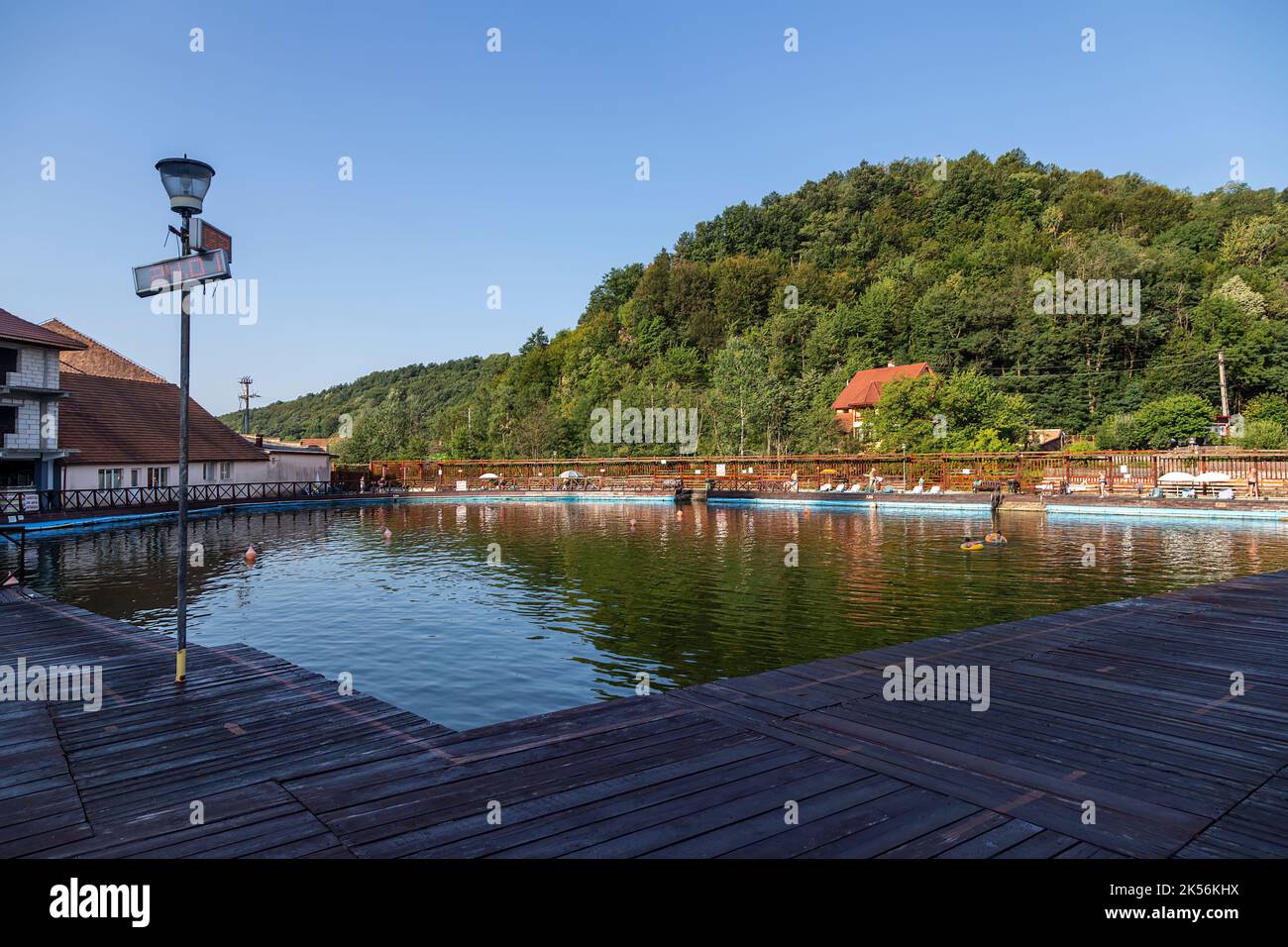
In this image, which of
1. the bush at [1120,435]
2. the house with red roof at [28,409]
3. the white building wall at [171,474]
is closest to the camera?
the house with red roof at [28,409]

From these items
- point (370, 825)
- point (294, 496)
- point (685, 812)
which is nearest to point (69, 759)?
point (370, 825)

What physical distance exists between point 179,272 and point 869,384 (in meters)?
68.7

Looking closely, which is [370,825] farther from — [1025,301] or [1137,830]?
[1025,301]

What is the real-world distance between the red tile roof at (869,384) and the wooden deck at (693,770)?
62.9 metres

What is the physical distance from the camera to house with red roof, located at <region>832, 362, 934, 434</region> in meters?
66.7

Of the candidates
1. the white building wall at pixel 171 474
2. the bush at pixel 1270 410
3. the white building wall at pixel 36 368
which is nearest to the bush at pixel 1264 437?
the bush at pixel 1270 410

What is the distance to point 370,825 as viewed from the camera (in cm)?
407

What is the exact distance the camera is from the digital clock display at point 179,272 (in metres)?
6.42

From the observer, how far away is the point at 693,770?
4.82 meters

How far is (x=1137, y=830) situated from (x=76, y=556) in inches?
1179

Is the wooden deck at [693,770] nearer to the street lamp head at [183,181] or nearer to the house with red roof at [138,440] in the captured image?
the street lamp head at [183,181]

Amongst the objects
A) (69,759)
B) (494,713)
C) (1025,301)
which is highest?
(1025,301)

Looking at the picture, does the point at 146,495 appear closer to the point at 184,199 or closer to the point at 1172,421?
the point at 184,199
